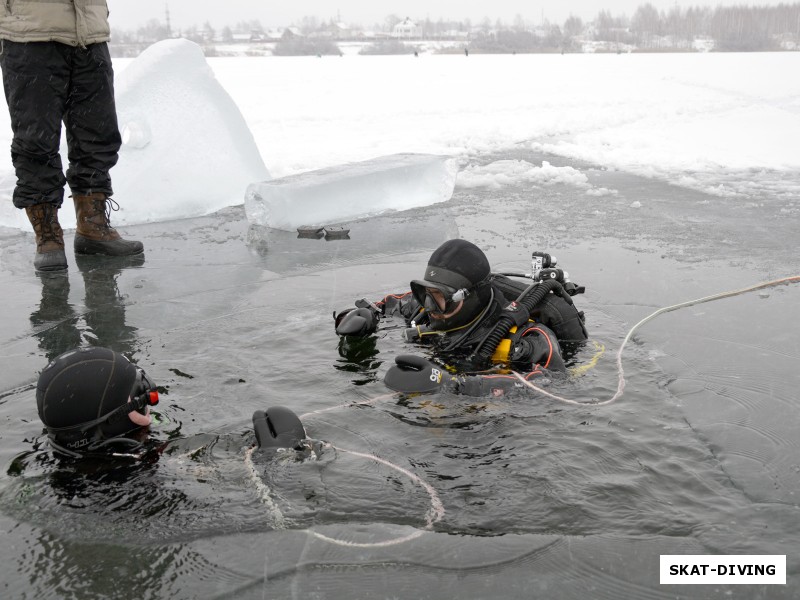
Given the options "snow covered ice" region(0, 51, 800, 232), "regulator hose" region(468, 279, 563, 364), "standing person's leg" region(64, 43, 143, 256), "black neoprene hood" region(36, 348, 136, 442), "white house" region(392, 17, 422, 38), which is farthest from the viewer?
"white house" region(392, 17, 422, 38)

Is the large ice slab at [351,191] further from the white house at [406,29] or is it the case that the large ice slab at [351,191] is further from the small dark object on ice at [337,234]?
the white house at [406,29]

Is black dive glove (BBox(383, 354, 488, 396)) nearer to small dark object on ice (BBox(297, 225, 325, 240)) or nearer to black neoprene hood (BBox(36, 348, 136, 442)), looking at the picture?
black neoprene hood (BBox(36, 348, 136, 442))

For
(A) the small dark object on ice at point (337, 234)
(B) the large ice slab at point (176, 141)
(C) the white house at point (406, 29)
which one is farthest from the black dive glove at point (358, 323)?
(C) the white house at point (406, 29)

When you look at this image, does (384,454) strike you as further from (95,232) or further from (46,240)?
(95,232)

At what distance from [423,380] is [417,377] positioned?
0.03m

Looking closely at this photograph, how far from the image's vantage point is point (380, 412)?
350 cm

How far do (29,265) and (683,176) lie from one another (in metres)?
6.81

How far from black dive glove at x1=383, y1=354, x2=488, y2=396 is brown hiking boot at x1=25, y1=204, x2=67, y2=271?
306 cm

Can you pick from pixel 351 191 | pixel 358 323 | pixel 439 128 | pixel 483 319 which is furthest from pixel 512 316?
pixel 439 128

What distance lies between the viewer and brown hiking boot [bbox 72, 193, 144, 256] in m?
5.94

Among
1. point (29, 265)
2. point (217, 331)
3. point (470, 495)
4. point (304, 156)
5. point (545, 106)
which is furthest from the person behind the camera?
point (545, 106)

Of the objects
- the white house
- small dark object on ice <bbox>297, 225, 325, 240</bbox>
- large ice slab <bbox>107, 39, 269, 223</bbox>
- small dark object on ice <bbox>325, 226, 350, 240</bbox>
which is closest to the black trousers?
large ice slab <bbox>107, 39, 269, 223</bbox>

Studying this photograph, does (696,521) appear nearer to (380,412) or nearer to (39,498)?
(380,412)

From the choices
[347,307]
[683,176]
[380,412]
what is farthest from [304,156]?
[380,412]
